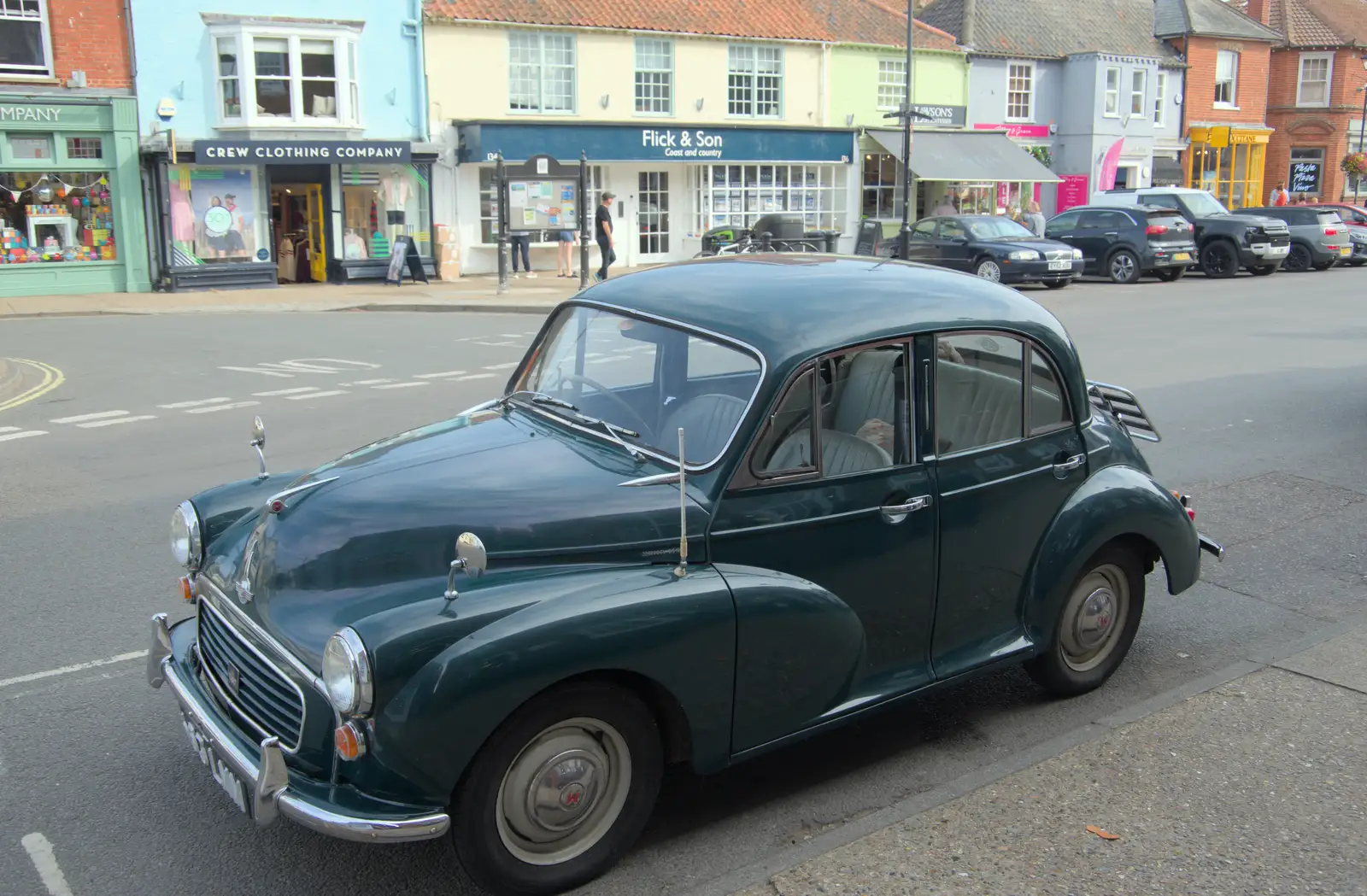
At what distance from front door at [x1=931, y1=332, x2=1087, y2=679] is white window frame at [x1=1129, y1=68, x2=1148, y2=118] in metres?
40.4

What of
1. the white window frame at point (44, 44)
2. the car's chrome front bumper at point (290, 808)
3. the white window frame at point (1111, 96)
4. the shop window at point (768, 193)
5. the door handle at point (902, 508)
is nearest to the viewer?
the car's chrome front bumper at point (290, 808)

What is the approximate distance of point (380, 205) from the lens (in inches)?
1056

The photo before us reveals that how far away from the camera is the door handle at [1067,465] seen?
4707mm

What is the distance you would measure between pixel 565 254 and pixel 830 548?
953 inches

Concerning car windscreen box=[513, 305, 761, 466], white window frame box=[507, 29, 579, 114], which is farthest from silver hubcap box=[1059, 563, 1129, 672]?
white window frame box=[507, 29, 579, 114]

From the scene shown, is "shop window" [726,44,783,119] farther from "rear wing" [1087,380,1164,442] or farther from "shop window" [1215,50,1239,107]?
"rear wing" [1087,380,1164,442]

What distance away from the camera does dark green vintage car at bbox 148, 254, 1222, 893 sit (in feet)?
10.8

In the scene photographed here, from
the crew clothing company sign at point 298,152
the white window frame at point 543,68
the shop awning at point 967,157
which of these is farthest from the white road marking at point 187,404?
the shop awning at point 967,157

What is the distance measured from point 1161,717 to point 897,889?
5.64ft

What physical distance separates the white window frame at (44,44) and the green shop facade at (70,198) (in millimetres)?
541

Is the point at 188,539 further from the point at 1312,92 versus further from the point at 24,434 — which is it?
the point at 1312,92

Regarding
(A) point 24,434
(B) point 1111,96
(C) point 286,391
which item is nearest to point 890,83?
(B) point 1111,96

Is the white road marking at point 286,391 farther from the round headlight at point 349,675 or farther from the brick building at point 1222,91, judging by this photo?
the brick building at point 1222,91

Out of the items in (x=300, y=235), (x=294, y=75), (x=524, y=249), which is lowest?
(x=524, y=249)
